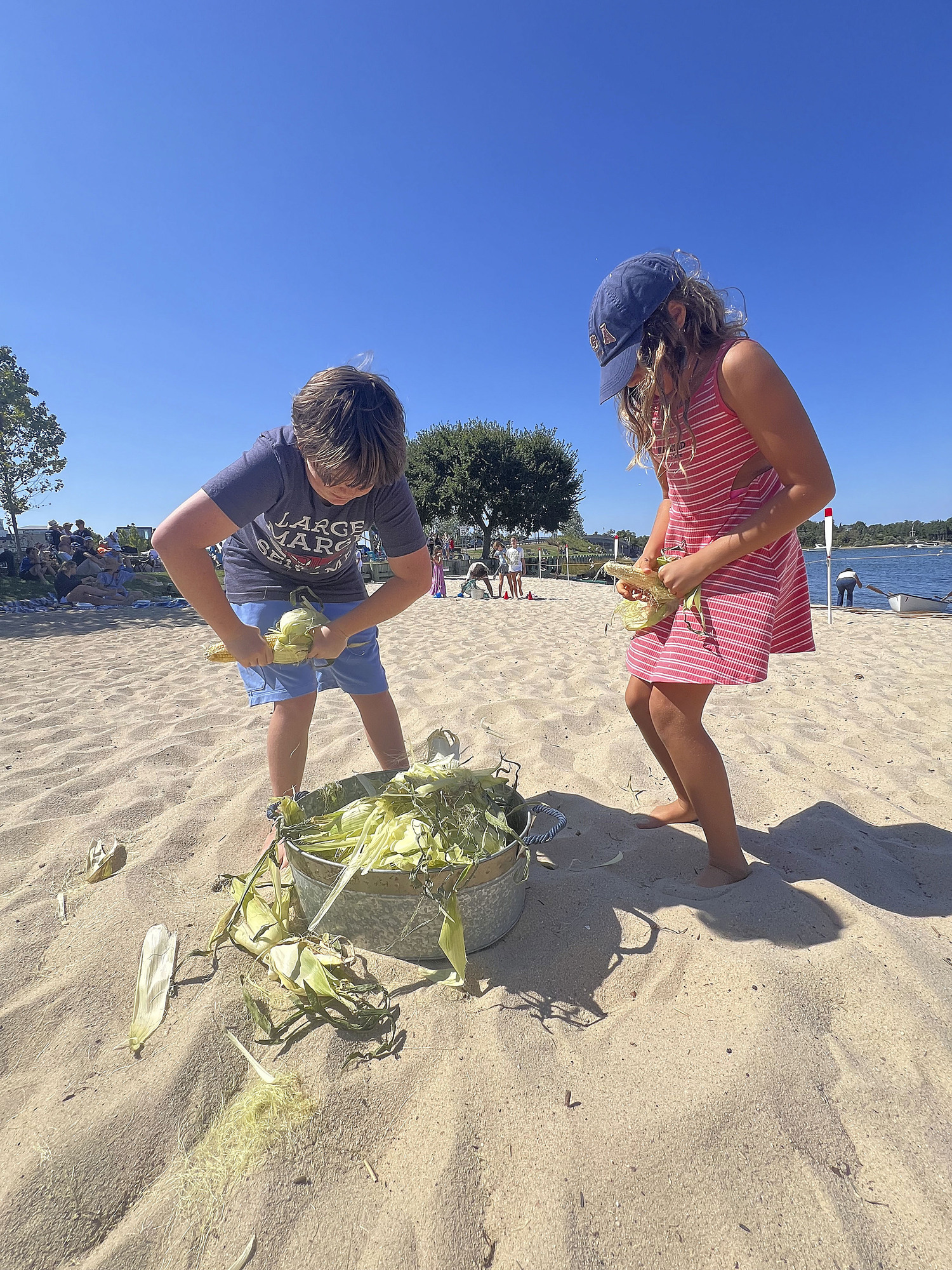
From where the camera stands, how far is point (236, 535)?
2.43 m

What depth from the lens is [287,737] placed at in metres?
2.26

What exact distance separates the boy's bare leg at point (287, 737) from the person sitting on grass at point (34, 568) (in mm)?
15852

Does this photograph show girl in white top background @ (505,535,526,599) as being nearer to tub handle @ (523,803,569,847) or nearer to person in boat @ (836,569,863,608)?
person in boat @ (836,569,863,608)

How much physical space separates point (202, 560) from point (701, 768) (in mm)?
1671

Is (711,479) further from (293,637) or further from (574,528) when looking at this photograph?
(574,528)

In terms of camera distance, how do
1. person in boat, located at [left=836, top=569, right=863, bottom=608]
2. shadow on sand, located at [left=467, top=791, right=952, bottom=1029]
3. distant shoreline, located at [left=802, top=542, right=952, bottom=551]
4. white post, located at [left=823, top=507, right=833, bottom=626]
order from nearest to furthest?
1. shadow on sand, located at [left=467, top=791, right=952, bottom=1029]
2. white post, located at [left=823, top=507, right=833, bottom=626]
3. person in boat, located at [left=836, top=569, right=863, bottom=608]
4. distant shoreline, located at [left=802, top=542, right=952, bottom=551]

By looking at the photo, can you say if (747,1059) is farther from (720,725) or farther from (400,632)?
(400,632)

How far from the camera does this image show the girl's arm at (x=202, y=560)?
181cm

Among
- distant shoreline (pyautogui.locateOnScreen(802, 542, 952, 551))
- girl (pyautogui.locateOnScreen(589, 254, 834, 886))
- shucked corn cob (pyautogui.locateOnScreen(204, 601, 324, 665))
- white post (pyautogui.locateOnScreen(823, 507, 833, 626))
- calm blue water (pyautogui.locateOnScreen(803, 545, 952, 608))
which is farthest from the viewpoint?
distant shoreline (pyautogui.locateOnScreen(802, 542, 952, 551))

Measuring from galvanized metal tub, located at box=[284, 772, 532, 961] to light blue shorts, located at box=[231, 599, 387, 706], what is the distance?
0.70m

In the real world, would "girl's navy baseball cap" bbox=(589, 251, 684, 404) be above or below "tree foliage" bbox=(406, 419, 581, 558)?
below

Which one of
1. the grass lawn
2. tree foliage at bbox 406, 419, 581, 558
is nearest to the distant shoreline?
tree foliage at bbox 406, 419, 581, 558

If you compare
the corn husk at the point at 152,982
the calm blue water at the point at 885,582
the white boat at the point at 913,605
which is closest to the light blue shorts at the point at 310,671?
the corn husk at the point at 152,982

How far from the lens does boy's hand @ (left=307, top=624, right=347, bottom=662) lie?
2.07 m
